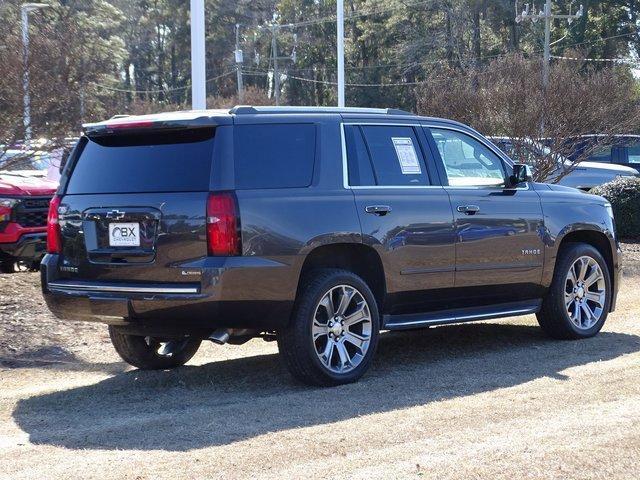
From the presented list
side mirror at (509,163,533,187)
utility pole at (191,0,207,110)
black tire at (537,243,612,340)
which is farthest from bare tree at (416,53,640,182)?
side mirror at (509,163,533,187)

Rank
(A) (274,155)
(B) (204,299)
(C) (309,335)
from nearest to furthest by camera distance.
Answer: (B) (204,299)
(C) (309,335)
(A) (274,155)

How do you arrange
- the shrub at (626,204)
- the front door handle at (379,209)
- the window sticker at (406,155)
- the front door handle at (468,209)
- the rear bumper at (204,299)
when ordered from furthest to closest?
the shrub at (626,204) < the front door handle at (468,209) < the window sticker at (406,155) < the front door handle at (379,209) < the rear bumper at (204,299)

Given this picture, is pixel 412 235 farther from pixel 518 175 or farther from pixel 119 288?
pixel 119 288

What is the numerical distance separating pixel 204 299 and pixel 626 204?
12109mm

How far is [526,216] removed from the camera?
8.82 metres

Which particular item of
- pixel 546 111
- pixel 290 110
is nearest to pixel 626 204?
pixel 546 111

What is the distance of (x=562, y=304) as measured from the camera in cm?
912

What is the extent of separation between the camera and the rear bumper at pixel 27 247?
12.4 m

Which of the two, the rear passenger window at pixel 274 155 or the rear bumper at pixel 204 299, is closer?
the rear bumper at pixel 204 299

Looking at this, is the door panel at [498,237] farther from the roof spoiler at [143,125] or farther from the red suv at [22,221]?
the red suv at [22,221]

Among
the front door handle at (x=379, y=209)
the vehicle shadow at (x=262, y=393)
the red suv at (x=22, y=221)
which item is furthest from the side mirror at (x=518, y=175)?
the red suv at (x=22, y=221)

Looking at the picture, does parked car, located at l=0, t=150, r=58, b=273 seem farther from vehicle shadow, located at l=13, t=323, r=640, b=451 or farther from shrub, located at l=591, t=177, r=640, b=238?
shrub, located at l=591, t=177, r=640, b=238

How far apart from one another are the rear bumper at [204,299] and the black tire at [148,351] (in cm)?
90

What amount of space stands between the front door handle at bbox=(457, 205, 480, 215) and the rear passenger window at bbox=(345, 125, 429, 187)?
0.33m
